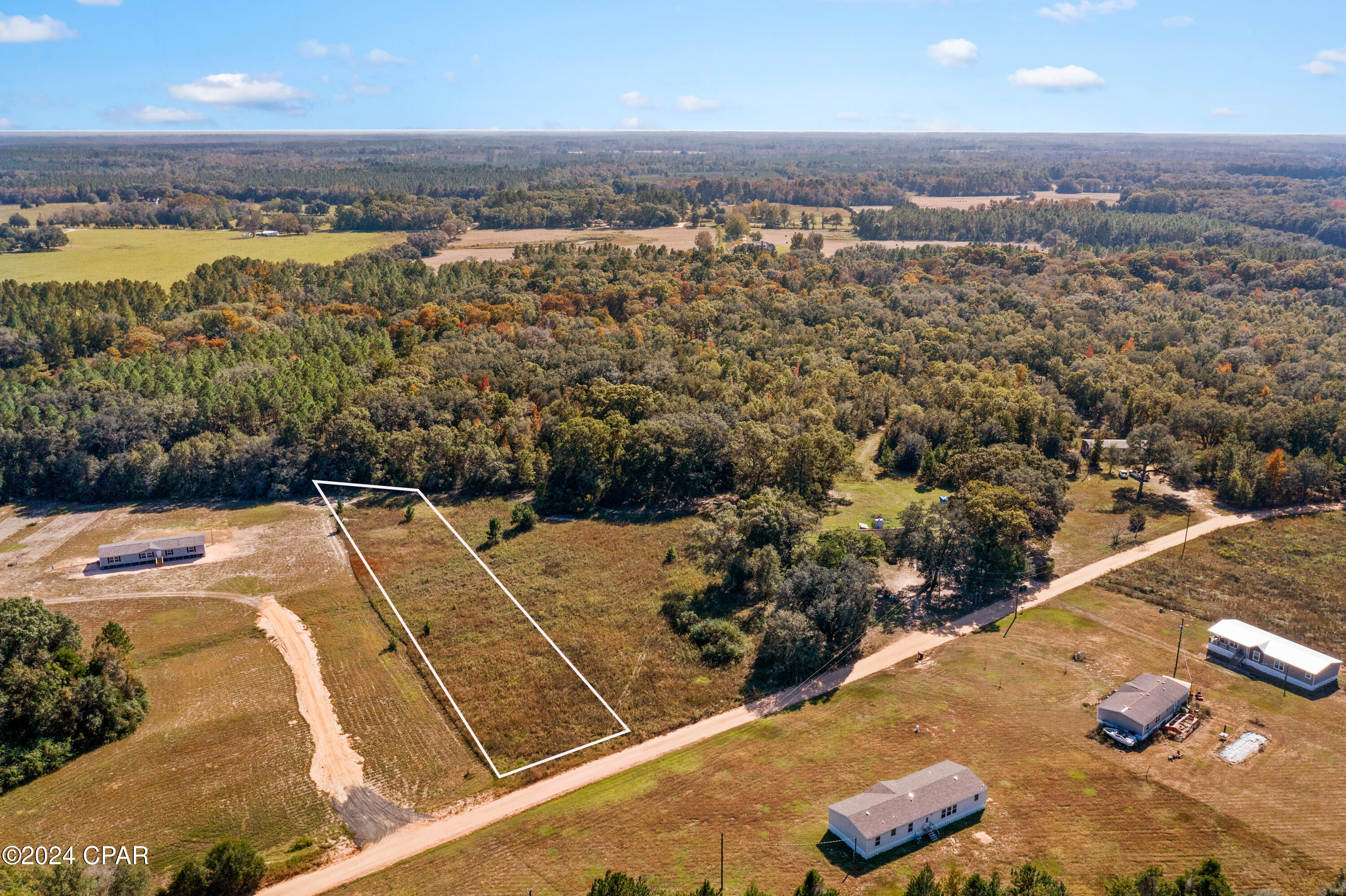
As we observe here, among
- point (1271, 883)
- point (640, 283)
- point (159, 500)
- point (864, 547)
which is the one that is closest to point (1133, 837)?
point (1271, 883)

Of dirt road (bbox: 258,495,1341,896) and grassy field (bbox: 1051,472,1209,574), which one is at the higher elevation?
grassy field (bbox: 1051,472,1209,574)

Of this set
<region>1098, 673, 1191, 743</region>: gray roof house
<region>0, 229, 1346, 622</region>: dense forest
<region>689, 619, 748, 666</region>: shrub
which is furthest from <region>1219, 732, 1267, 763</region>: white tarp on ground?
<region>689, 619, 748, 666</region>: shrub

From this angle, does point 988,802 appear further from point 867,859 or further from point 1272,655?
point 1272,655

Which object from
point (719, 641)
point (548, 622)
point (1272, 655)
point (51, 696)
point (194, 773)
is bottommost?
point (194, 773)

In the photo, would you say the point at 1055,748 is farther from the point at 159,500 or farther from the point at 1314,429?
the point at 159,500

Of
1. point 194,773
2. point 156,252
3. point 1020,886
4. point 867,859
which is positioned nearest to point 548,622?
point 194,773

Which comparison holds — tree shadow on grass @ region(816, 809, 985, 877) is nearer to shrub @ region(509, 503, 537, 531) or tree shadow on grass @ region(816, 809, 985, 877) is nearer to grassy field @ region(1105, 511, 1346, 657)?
grassy field @ region(1105, 511, 1346, 657)

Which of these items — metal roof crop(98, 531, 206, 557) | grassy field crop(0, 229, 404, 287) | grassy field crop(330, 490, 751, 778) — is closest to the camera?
grassy field crop(330, 490, 751, 778)
